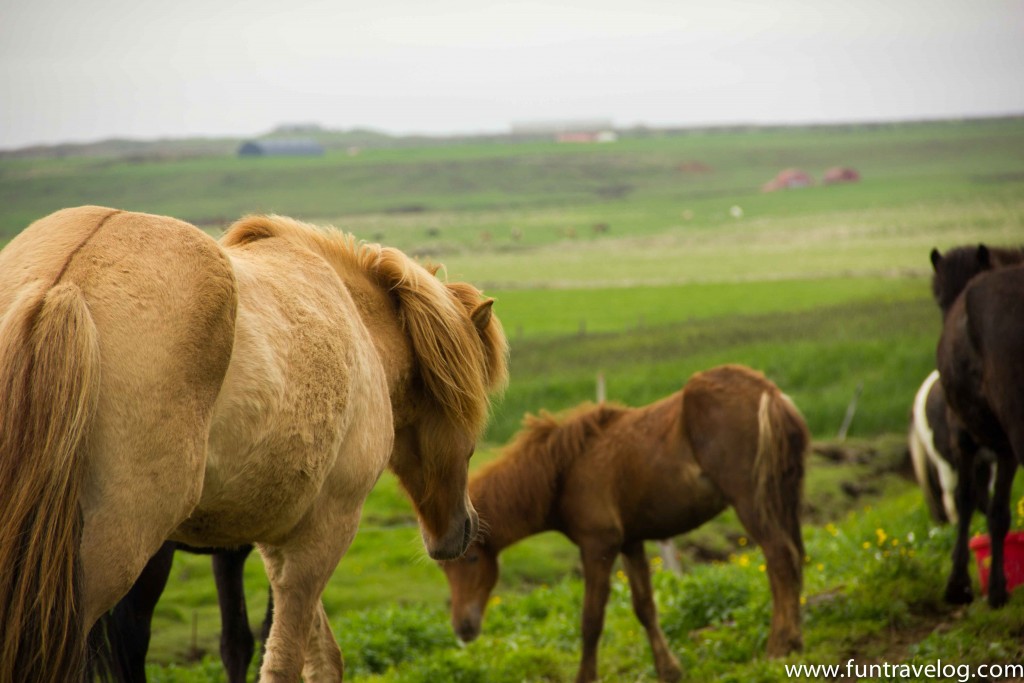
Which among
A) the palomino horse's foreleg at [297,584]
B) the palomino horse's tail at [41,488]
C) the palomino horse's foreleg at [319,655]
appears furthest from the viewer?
the palomino horse's foreleg at [319,655]

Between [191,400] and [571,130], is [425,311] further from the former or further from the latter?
[571,130]

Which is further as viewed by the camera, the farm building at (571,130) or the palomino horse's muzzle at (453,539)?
the farm building at (571,130)

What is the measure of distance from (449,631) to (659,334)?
1799 centimetres

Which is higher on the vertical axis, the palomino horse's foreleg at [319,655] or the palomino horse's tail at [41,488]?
the palomino horse's tail at [41,488]

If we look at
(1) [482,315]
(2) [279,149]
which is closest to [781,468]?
(1) [482,315]

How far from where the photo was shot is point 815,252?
1538 inches

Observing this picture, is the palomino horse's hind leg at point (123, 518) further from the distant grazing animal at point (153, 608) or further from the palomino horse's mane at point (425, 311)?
the distant grazing animal at point (153, 608)

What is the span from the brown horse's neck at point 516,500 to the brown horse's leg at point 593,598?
43 centimetres

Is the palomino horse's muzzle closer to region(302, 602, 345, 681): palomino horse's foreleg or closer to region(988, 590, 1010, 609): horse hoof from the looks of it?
region(302, 602, 345, 681): palomino horse's foreleg

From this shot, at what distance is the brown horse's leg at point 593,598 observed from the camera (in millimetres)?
5875

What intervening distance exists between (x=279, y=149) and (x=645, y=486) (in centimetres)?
5636

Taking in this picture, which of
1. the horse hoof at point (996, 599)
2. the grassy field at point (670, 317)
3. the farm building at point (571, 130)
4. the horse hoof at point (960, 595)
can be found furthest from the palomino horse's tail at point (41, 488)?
the farm building at point (571, 130)

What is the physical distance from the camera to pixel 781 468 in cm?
593

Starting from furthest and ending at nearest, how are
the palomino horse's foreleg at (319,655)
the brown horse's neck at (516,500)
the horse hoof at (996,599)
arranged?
the brown horse's neck at (516,500) → the horse hoof at (996,599) → the palomino horse's foreleg at (319,655)
